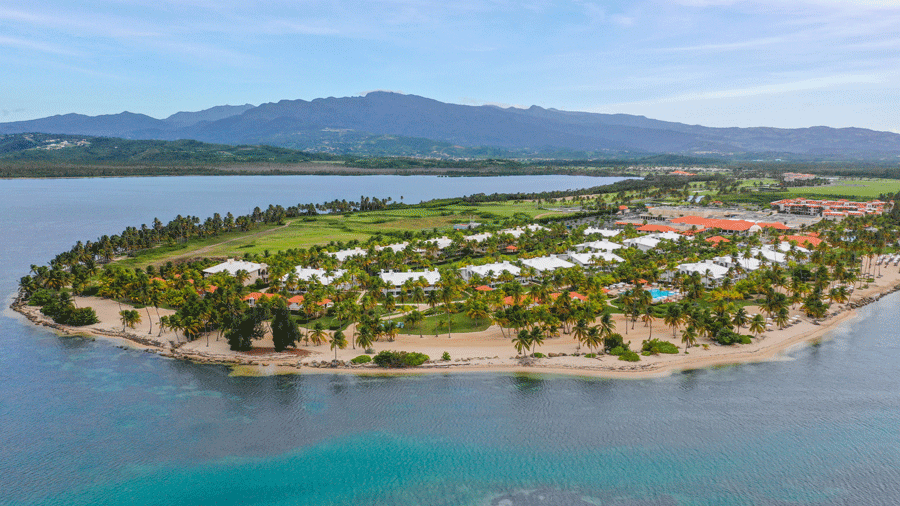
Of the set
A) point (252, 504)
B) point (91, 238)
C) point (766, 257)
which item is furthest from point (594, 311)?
point (91, 238)

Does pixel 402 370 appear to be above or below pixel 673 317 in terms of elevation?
below

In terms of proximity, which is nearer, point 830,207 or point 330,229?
point 330,229

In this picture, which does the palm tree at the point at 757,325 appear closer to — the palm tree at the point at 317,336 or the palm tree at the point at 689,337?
the palm tree at the point at 689,337

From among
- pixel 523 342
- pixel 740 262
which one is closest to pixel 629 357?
pixel 523 342

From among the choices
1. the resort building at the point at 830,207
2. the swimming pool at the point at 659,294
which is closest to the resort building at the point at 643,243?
the swimming pool at the point at 659,294

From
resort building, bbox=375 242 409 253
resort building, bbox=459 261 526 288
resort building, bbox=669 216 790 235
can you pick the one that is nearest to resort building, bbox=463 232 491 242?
resort building, bbox=375 242 409 253

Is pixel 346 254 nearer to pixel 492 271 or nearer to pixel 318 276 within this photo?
pixel 318 276

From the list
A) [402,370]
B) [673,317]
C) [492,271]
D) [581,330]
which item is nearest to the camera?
[402,370]
